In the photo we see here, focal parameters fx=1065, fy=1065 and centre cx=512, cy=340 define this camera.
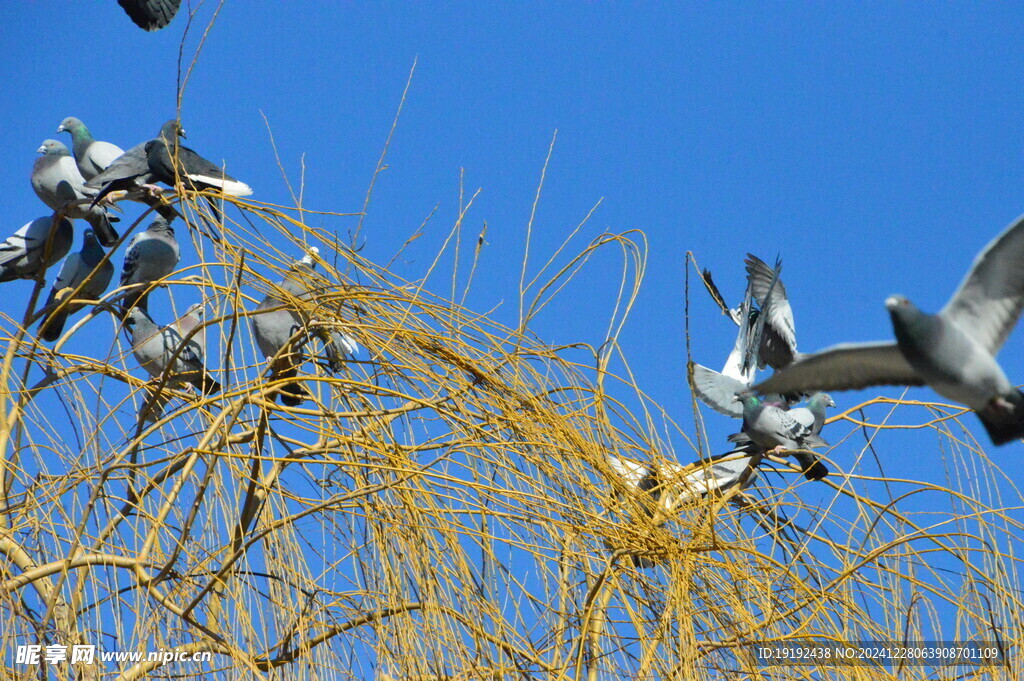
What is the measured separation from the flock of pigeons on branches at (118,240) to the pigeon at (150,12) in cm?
35

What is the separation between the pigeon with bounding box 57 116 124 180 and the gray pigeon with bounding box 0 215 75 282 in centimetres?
32

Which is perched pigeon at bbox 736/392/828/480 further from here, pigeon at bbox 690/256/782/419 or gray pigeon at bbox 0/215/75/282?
gray pigeon at bbox 0/215/75/282

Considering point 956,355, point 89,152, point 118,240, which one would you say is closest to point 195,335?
point 118,240

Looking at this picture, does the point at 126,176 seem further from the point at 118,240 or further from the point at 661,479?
the point at 661,479

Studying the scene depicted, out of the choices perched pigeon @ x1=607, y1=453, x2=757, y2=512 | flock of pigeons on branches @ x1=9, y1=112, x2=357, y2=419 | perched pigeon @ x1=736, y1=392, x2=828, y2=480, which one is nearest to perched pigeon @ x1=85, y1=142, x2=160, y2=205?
flock of pigeons on branches @ x1=9, y1=112, x2=357, y2=419

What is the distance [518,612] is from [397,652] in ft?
0.93

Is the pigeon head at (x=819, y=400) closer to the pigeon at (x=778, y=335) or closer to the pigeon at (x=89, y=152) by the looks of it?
the pigeon at (x=778, y=335)

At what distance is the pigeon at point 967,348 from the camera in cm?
167

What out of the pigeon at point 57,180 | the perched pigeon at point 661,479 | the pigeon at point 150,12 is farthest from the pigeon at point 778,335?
the pigeon at point 57,180

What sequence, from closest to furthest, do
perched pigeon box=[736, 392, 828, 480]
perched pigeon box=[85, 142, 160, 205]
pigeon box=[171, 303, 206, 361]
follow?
1. perched pigeon box=[85, 142, 160, 205]
2. pigeon box=[171, 303, 206, 361]
3. perched pigeon box=[736, 392, 828, 480]

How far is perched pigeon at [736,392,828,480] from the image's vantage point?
3736 millimetres

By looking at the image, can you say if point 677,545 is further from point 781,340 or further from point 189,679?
point 781,340

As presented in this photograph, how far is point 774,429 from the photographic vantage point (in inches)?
148

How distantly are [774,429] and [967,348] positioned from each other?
208cm
